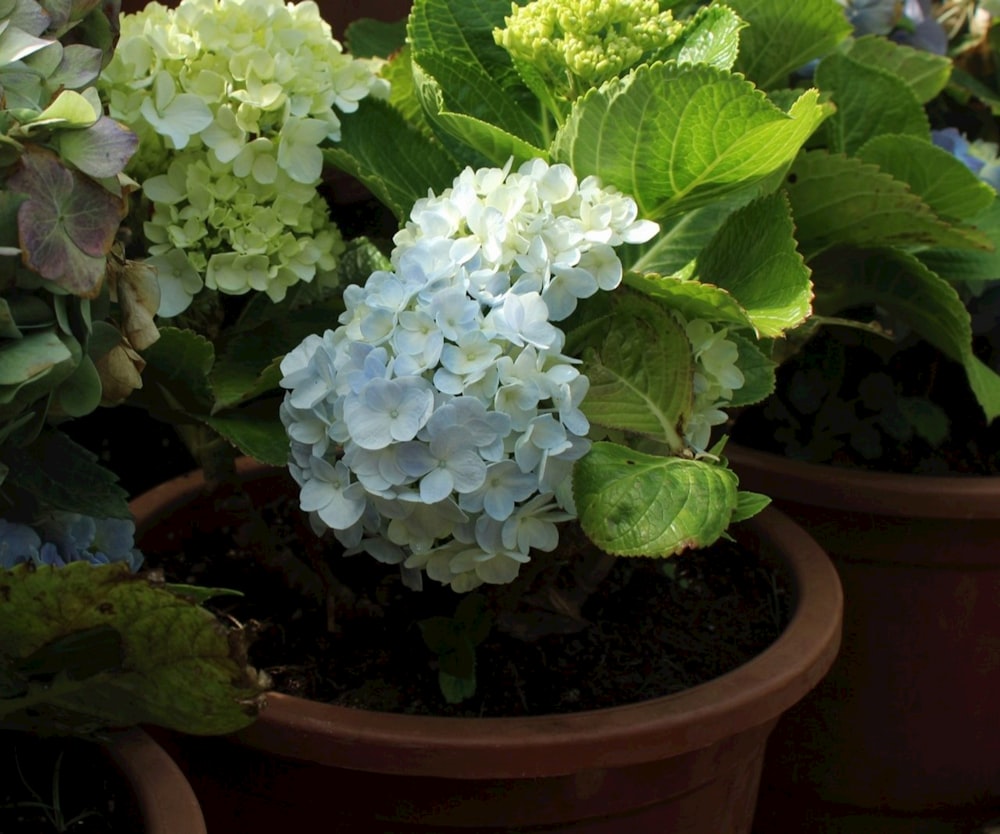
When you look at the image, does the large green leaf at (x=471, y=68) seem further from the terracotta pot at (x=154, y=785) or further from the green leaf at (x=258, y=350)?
the terracotta pot at (x=154, y=785)

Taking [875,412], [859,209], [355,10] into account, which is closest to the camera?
[859,209]

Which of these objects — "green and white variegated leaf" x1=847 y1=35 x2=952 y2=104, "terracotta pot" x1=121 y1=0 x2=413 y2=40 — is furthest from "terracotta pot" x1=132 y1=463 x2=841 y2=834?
"terracotta pot" x1=121 y1=0 x2=413 y2=40

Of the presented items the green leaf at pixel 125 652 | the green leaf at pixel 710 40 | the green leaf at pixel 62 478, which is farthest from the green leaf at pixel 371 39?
the green leaf at pixel 125 652

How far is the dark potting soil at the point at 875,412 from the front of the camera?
4.57 ft

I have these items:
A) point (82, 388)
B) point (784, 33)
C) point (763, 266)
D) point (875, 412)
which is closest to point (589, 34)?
point (763, 266)

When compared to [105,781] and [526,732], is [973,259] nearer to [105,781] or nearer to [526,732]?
[526,732]

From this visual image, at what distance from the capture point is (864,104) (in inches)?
48.9

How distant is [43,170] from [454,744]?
44 centimetres

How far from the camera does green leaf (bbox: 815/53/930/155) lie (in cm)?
123

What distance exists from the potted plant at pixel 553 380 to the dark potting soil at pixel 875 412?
43 cm

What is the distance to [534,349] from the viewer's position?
773 millimetres

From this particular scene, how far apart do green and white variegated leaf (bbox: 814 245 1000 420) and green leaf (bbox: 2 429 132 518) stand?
727mm

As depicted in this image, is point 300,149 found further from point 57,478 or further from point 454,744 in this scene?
point 454,744

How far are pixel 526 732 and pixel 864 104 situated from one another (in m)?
0.74
